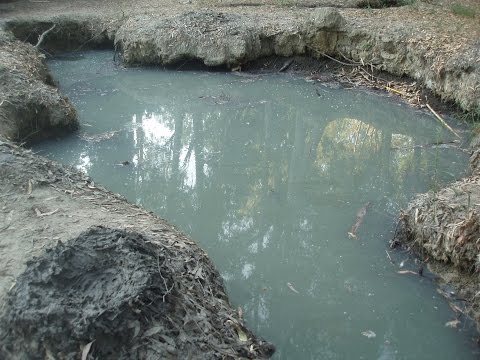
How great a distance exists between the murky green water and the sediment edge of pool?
1.07 ft

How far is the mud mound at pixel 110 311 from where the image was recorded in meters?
2.92

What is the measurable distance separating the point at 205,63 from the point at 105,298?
303 inches

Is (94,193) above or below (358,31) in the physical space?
below

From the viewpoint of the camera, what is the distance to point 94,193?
4.98m

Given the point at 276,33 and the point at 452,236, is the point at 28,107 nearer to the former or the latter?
the point at 276,33

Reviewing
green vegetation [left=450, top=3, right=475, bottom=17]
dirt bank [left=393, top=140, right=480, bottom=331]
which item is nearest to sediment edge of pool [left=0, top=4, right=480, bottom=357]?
dirt bank [left=393, top=140, right=480, bottom=331]

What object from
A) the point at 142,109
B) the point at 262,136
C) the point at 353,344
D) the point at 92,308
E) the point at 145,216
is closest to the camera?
the point at 92,308

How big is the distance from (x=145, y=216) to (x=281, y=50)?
644cm

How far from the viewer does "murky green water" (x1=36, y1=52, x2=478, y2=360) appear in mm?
4363

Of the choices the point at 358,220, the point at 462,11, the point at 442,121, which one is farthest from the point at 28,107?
the point at 462,11

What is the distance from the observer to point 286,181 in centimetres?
650

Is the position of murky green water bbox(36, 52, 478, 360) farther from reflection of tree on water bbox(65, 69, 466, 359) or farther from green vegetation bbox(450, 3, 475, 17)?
green vegetation bbox(450, 3, 475, 17)

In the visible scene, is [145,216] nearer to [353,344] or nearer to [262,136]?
[353,344]

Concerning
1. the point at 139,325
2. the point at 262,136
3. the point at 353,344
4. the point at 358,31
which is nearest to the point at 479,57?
the point at 358,31
